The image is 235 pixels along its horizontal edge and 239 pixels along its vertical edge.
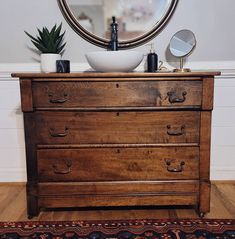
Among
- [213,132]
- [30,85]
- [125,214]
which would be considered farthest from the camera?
[213,132]

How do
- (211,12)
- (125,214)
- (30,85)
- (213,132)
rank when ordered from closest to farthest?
(30,85) → (125,214) → (211,12) → (213,132)

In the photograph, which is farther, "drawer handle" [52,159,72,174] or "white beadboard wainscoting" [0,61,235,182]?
"white beadboard wainscoting" [0,61,235,182]

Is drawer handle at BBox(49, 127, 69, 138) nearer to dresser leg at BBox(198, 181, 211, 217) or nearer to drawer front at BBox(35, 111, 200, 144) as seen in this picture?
drawer front at BBox(35, 111, 200, 144)

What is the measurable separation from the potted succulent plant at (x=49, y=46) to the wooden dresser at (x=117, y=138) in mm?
332

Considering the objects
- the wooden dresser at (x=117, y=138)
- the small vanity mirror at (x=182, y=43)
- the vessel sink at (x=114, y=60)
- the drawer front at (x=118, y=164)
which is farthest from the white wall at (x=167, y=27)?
the drawer front at (x=118, y=164)

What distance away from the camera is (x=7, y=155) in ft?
5.29

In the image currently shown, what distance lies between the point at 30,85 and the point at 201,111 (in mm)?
732

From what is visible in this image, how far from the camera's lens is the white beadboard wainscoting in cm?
152

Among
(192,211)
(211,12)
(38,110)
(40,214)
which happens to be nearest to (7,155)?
(40,214)

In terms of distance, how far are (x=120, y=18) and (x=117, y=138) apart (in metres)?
0.74

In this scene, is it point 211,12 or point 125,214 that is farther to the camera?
point 211,12

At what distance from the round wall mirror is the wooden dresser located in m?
0.49

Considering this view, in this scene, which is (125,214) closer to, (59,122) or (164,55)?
(59,122)


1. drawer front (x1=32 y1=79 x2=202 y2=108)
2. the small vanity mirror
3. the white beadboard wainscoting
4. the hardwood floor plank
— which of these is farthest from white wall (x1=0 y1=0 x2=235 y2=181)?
drawer front (x1=32 y1=79 x2=202 y2=108)
